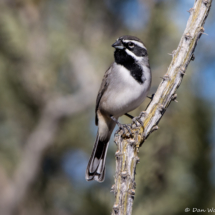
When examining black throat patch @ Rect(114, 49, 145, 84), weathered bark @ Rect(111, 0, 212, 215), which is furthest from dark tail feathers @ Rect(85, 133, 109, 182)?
weathered bark @ Rect(111, 0, 212, 215)

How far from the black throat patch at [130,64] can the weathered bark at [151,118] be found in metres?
1.02

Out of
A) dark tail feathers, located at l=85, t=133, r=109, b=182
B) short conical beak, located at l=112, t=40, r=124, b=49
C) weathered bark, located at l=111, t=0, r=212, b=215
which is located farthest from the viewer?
dark tail feathers, located at l=85, t=133, r=109, b=182

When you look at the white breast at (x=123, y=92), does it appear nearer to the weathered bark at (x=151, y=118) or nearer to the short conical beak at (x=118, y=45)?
the short conical beak at (x=118, y=45)

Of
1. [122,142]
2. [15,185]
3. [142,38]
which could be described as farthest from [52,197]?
[142,38]

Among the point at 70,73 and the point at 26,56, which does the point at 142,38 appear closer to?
the point at 70,73

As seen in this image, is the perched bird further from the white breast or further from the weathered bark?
the weathered bark

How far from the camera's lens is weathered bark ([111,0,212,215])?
111 inches

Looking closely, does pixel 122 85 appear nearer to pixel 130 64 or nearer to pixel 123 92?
pixel 123 92

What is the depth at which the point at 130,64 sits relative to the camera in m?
4.32

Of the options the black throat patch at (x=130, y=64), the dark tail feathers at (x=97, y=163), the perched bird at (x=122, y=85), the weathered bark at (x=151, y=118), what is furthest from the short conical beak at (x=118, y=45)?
the dark tail feathers at (x=97, y=163)

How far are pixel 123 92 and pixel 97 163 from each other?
100 centimetres

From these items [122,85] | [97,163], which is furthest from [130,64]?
[97,163]

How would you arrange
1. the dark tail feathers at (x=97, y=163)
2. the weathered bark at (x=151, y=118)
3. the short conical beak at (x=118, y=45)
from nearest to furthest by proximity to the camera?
the weathered bark at (x=151, y=118) → the short conical beak at (x=118, y=45) → the dark tail feathers at (x=97, y=163)

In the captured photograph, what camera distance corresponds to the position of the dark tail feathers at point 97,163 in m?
4.30
